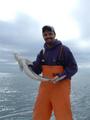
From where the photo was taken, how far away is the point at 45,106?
798 centimetres

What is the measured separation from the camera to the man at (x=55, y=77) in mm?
7773

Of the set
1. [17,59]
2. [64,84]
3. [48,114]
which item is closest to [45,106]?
[48,114]

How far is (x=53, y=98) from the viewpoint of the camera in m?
7.84

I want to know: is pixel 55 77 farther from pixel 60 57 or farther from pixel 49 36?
pixel 49 36

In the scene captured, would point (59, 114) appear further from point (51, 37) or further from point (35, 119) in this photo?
point (51, 37)

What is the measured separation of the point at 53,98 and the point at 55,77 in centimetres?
52

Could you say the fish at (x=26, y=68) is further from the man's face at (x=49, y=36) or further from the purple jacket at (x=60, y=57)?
the man's face at (x=49, y=36)

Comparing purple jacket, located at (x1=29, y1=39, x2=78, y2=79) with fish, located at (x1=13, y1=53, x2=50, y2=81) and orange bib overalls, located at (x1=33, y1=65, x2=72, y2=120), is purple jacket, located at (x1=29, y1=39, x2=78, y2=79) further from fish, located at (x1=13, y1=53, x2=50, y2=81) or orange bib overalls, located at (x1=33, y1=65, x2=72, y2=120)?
fish, located at (x1=13, y1=53, x2=50, y2=81)

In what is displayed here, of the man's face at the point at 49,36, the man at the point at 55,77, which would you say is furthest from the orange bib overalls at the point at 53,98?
the man's face at the point at 49,36

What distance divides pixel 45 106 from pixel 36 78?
73 cm

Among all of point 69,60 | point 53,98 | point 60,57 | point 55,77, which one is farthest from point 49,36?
point 53,98

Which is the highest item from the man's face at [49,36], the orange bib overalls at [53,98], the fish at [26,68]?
the man's face at [49,36]

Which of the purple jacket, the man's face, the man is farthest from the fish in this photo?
the man's face

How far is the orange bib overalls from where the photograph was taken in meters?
7.77
